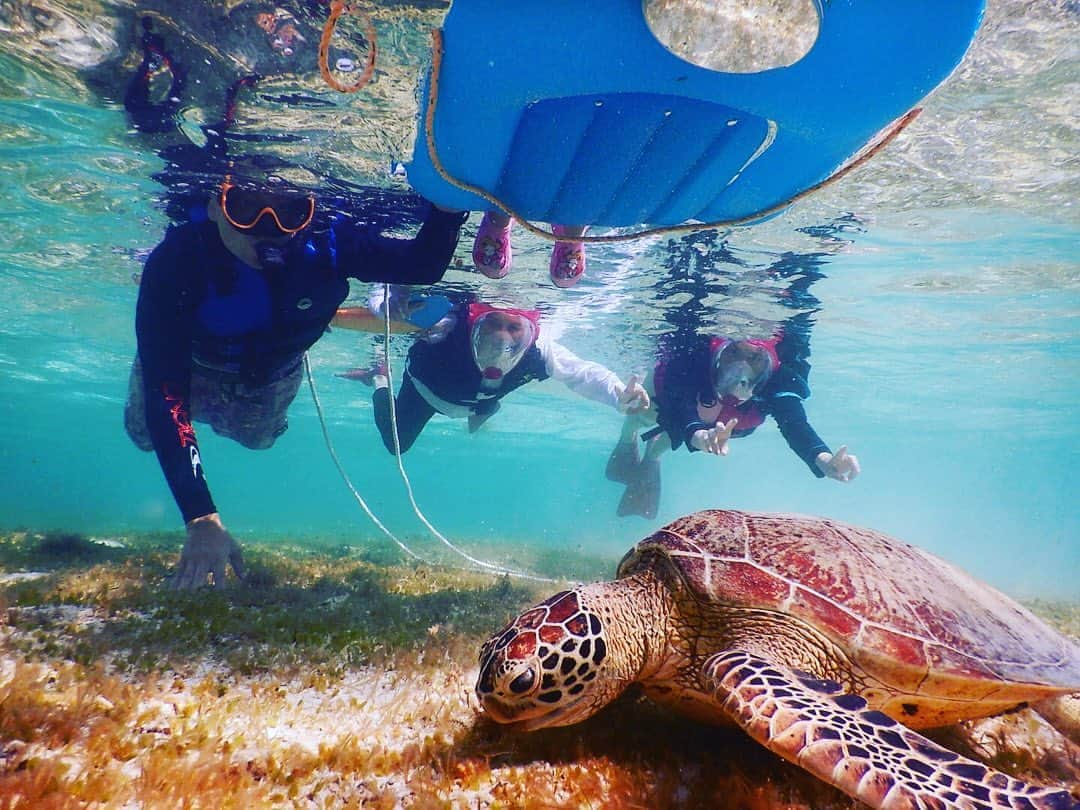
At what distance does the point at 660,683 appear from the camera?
266cm

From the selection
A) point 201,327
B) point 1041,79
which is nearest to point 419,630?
point 201,327

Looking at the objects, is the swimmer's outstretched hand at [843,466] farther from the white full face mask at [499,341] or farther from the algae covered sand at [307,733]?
the white full face mask at [499,341]

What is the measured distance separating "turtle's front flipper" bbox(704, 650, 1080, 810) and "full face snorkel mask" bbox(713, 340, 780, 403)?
332 inches

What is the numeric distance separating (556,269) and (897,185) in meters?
5.37

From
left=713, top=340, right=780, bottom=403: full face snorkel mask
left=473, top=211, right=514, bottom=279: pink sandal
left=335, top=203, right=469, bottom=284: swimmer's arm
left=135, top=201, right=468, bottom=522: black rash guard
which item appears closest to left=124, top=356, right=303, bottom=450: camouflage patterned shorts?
left=135, top=201, right=468, bottom=522: black rash guard

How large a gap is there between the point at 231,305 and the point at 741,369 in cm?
834

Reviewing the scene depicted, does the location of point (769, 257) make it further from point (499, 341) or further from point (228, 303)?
point (228, 303)

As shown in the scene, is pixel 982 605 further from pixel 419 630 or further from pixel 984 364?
pixel 984 364

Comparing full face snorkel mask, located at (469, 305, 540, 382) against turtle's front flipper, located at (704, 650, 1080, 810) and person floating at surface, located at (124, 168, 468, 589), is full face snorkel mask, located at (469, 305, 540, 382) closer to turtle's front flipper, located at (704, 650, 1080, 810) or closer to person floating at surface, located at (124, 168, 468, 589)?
person floating at surface, located at (124, 168, 468, 589)

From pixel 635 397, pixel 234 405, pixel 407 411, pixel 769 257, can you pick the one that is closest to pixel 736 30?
pixel 635 397

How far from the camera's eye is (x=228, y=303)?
17.6ft

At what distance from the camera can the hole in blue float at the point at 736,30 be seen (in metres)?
2.52

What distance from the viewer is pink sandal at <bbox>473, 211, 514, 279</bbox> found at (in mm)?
5867

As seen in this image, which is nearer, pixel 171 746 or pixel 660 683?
pixel 171 746
